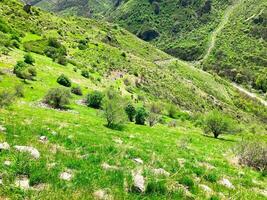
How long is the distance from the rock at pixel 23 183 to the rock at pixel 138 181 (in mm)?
3821

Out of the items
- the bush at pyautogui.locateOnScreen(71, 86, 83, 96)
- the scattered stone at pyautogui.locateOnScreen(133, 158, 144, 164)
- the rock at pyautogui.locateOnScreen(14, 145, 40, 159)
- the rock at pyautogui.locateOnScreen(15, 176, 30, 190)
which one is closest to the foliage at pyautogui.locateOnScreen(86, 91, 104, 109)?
the bush at pyautogui.locateOnScreen(71, 86, 83, 96)

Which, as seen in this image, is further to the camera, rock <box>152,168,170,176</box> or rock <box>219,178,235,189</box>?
rock <box>219,178,235,189</box>

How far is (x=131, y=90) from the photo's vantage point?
8119 cm

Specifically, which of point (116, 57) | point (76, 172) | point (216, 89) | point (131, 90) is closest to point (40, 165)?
point (76, 172)

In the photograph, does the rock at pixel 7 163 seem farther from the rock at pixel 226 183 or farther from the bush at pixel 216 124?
the bush at pixel 216 124

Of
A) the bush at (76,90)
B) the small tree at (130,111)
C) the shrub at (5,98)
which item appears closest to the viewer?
the shrub at (5,98)

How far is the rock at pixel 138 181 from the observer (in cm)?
1397

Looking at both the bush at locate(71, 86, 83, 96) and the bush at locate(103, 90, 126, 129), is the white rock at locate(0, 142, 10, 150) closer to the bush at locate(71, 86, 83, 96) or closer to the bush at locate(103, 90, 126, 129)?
the bush at locate(103, 90, 126, 129)

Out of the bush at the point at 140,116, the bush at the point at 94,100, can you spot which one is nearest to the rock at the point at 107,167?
the bush at the point at 140,116

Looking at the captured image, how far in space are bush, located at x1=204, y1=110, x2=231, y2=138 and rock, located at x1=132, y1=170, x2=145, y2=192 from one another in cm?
3328

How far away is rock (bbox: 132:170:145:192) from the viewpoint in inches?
550

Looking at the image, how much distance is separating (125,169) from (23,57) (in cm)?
4578

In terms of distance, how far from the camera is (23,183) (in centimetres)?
1240

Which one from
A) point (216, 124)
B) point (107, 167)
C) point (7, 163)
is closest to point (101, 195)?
point (107, 167)
